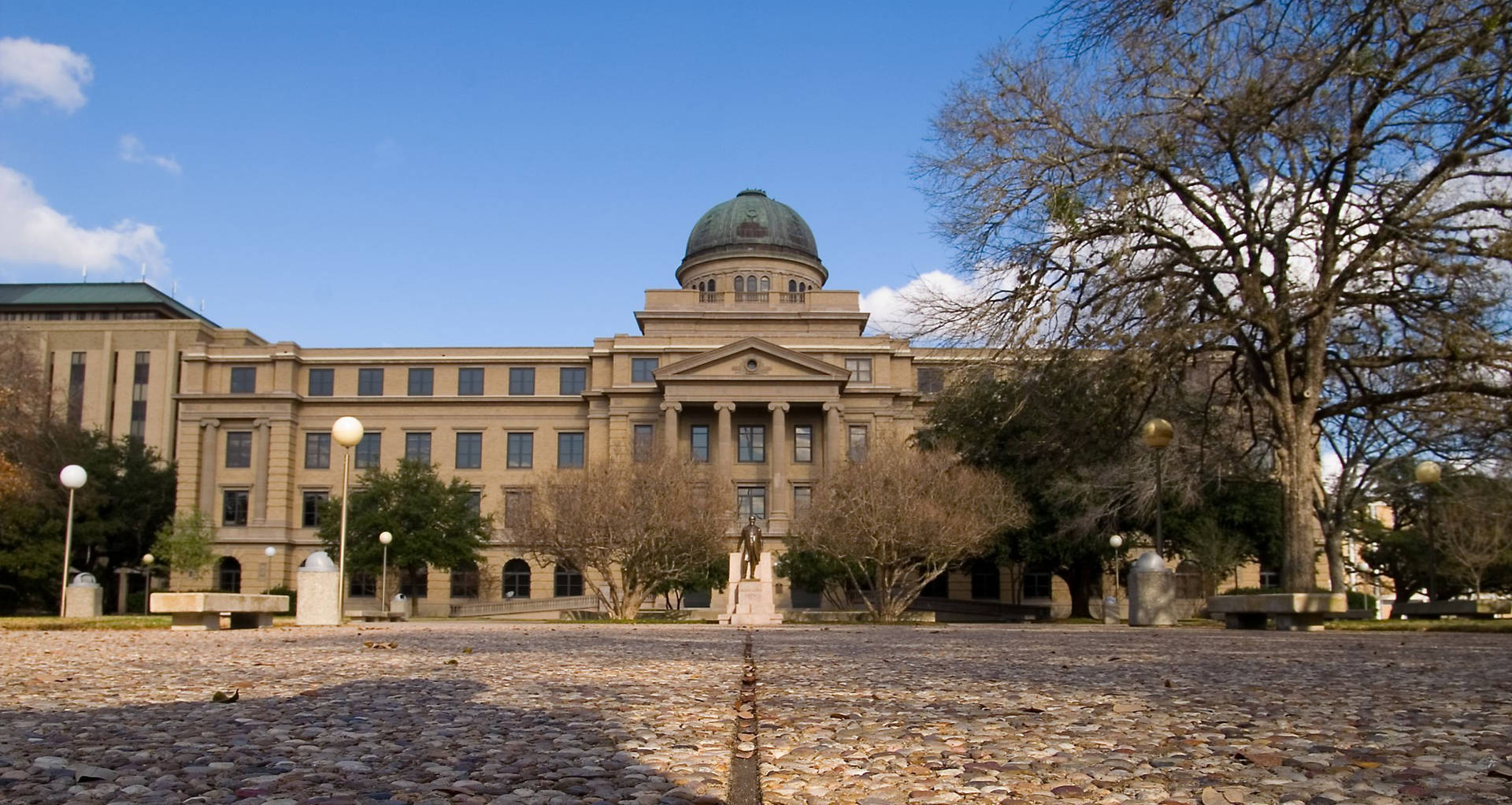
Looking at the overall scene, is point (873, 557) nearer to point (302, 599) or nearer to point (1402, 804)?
point (302, 599)

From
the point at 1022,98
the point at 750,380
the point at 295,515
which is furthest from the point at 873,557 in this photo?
the point at 295,515

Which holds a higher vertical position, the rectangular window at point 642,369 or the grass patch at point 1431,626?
the rectangular window at point 642,369

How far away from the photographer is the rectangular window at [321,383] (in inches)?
2793

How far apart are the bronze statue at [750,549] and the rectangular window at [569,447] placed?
124 feet

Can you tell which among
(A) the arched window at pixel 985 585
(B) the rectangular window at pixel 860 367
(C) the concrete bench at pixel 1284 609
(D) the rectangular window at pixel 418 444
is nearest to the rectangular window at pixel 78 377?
(D) the rectangular window at pixel 418 444

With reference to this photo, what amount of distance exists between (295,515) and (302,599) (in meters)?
52.5

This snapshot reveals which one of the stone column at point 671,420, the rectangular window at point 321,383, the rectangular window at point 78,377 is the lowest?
the stone column at point 671,420

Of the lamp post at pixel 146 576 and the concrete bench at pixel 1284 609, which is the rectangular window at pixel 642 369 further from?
the concrete bench at pixel 1284 609

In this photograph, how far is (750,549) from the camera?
107 feet

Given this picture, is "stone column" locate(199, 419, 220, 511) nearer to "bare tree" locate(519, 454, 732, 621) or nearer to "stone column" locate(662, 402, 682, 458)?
"stone column" locate(662, 402, 682, 458)

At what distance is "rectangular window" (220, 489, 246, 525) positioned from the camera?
69062 mm

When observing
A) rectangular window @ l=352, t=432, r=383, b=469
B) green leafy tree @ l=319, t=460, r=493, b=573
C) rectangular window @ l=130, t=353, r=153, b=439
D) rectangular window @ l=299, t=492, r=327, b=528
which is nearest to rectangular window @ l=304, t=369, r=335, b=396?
rectangular window @ l=352, t=432, r=383, b=469

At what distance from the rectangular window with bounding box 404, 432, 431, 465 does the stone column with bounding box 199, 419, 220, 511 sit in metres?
10.2

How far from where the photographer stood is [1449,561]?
55656mm
